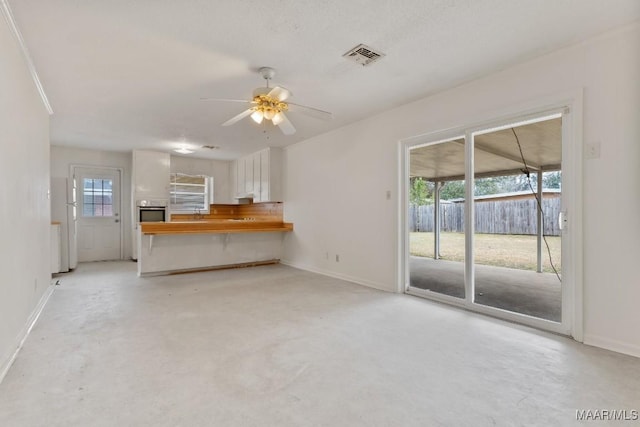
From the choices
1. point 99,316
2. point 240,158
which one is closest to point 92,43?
point 99,316

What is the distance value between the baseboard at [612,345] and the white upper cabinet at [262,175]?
17.5ft

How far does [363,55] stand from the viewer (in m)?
2.74

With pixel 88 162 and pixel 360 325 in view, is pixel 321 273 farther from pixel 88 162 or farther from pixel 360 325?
pixel 88 162

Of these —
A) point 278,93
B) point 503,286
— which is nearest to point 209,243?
point 278,93

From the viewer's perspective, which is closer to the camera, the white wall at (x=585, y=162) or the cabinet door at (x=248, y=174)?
the white wall at (x=585, y=162)

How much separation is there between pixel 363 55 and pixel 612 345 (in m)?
3.16

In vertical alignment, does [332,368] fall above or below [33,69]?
below

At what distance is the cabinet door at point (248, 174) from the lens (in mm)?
7219

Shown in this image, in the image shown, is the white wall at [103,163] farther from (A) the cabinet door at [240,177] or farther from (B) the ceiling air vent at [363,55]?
(B) the ceiling air vent at [363,55]

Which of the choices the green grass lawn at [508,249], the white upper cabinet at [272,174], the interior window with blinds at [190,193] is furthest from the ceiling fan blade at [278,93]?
the interior window with blinds at [190,193]

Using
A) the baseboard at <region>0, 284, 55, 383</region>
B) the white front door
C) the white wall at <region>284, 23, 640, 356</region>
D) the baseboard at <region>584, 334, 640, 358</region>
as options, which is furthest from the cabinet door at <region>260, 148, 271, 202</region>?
the baseboard at <region>584, 334, 640, 358</region>

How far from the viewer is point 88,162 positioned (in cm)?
678

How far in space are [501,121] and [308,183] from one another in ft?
11.5

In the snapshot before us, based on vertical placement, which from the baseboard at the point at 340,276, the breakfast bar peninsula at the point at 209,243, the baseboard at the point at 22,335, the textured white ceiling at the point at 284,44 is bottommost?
the baseboard at the point at 340,276
